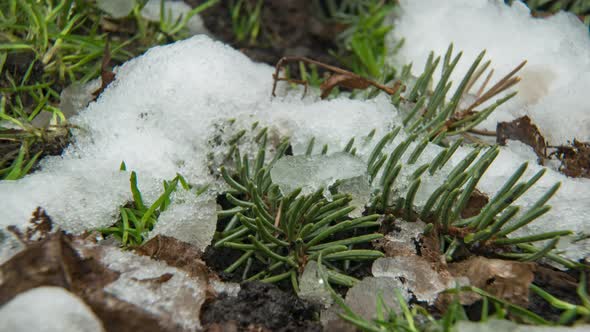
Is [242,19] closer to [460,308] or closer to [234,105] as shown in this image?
[234,105]

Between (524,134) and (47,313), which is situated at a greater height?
(524,134)

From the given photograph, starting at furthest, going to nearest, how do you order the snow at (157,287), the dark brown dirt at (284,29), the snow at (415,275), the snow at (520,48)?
1. the dark brown dirt at (284,29)
2. the snow at (520,48)
3. the snow at (415,275)
4. the snow at (157,287)

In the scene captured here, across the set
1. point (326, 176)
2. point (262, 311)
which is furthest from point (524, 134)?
point (262, 311)

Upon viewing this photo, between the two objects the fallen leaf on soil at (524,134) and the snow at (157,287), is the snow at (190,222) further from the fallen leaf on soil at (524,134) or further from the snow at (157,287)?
the fallen leaf on soil at (524,134)

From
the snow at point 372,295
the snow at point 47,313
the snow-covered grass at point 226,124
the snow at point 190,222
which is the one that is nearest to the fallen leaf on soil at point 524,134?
the snow-covered grass at point 226,124

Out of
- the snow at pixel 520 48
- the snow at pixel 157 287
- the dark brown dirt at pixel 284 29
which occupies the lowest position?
the snow at pixel 157 287

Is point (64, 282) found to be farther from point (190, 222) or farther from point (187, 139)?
point (187, 139)

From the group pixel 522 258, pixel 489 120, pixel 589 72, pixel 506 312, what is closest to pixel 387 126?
pixel 489 120
